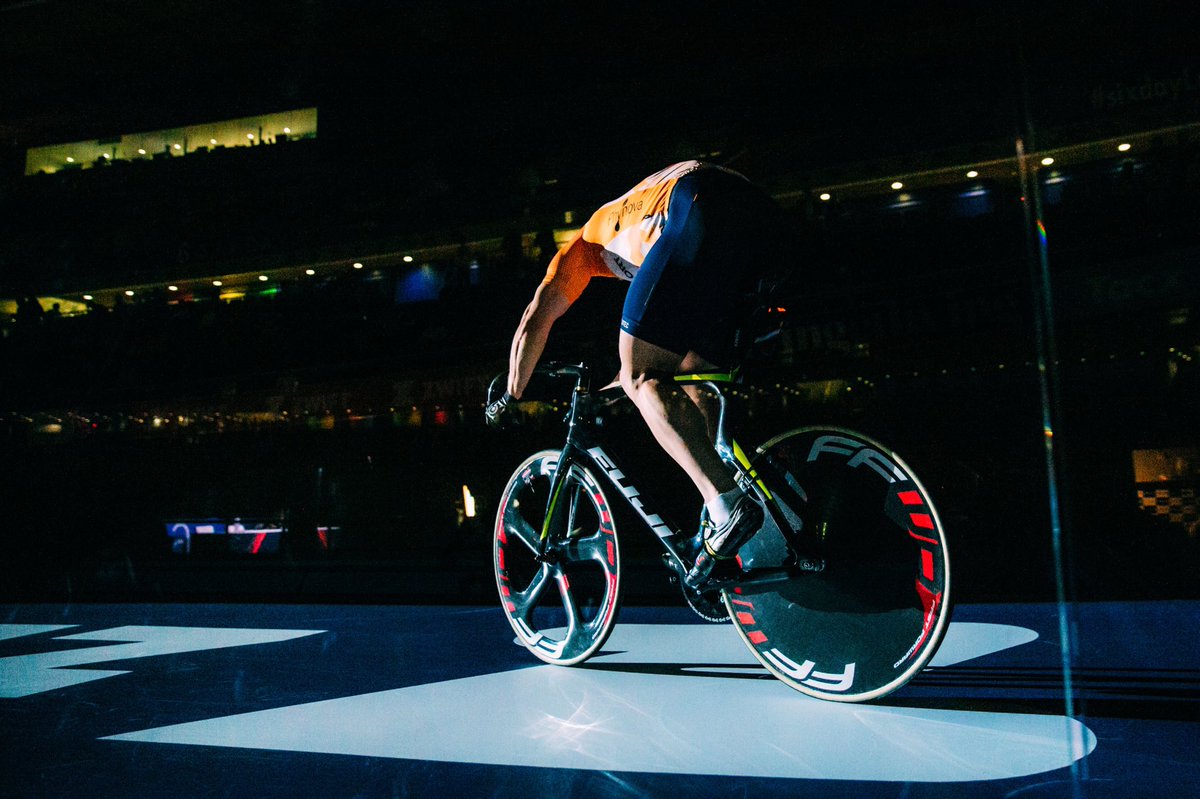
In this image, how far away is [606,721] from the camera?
1.71m

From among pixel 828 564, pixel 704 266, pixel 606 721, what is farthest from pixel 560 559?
pixel 704 266

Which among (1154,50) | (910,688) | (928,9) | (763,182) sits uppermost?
(928,9)

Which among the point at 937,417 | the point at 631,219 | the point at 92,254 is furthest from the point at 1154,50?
the point at 92,254

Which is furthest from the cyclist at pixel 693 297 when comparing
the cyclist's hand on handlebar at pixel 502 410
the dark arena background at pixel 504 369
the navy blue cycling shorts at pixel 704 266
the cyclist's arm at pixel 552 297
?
the cyclist's hand on handlebar at pixel 502 410

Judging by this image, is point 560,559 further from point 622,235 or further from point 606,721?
point 622,235

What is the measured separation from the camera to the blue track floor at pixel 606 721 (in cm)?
134

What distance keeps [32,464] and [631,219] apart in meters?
11.8

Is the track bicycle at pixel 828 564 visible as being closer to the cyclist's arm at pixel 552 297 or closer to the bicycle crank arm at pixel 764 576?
the bicycle crank arm at pixel 764 576

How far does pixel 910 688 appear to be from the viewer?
1.88 metres

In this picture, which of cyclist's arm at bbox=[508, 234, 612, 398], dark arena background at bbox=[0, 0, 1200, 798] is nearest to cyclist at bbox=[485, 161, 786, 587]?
dark arena background at bbox=[0, 0, 1200, 798]

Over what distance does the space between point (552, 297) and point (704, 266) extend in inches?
23.8

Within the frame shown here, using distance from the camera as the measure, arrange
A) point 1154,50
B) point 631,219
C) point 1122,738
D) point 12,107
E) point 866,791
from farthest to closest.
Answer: point 12,107 < point 1154,50 < point 631,219 < point 1122,738 < point 866,791

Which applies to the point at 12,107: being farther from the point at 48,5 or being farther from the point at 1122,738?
the point at 1122,738

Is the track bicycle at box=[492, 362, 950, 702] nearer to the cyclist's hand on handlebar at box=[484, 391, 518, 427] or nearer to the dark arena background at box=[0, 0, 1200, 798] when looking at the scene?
the dark arena background at box=[0, 0, 1200, 798]
